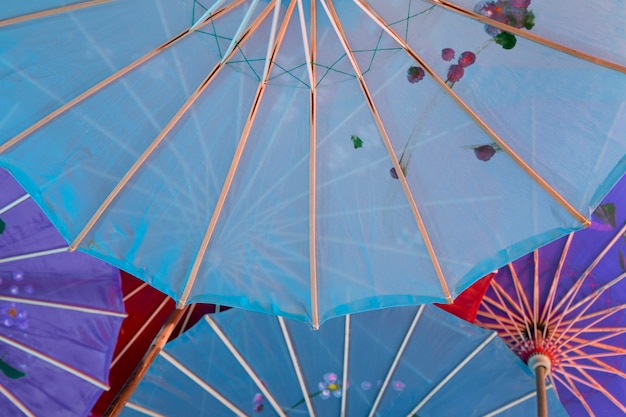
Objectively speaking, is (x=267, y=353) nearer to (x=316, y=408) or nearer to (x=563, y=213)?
(x=316, y=408)

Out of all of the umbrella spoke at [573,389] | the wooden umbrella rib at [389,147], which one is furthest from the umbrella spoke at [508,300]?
the wooden umbrella rib at [389,147]

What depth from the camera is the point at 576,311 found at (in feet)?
14.4

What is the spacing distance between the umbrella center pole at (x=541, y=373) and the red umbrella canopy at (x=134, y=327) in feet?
6.95

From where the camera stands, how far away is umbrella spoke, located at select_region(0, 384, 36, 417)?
4.17 meters

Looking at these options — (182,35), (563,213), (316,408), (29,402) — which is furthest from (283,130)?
(29,402)

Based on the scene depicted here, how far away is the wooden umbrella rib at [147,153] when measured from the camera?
2959 mm

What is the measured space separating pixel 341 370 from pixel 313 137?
1559 millimetres

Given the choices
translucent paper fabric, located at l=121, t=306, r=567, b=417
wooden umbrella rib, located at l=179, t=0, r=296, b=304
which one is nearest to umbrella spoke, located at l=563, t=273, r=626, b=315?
translucent paper fabric, located at l=121, t=306, r=567, b=417

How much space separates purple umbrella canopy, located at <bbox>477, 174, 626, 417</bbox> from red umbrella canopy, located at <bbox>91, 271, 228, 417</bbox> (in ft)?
6.65

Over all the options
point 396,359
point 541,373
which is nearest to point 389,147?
point 396,359

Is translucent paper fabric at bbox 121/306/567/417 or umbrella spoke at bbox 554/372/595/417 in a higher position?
umbrella spoke at bbox 554/372/595/417

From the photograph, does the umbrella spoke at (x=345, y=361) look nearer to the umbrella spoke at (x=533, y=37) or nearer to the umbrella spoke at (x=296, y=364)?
the umbrella spoke at (x=296, y=364)

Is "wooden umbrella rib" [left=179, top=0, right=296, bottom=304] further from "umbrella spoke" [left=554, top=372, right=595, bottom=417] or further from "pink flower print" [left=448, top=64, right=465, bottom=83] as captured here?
"umbrella spoke" [left=554, top=372, right=595, bottom=417]

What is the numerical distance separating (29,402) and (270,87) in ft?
8.11
